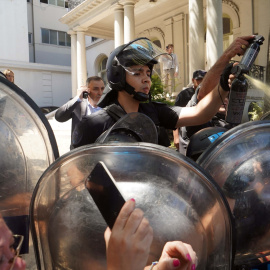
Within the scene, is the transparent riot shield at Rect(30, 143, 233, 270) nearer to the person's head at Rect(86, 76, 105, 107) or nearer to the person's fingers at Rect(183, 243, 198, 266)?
the person's fingers at Rect(183, 243, 198, 266)

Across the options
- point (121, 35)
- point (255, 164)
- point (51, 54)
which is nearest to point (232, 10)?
point (121, 35)

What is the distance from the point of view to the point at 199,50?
11172 mm

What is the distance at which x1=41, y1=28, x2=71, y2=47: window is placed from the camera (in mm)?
27891

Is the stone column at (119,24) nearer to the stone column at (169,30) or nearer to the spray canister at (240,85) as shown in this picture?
the stone column at (169,30)

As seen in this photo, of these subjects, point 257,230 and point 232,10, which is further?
point 232,10

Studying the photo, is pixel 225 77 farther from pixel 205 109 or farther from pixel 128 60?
pixel 128 60

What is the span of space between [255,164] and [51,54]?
28.7 metres

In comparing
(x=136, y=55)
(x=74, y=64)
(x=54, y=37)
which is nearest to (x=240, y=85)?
(x=136, y=55)

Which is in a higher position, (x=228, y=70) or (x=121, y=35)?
(x=121, y=35)

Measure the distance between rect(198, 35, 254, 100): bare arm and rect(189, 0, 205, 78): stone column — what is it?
29.5ft

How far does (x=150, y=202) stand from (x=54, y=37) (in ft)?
96.7

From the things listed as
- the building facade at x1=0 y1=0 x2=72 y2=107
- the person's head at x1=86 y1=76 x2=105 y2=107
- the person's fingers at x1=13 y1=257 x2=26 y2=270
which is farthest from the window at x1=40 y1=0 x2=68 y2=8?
the person's fingers at x1=13 y1=257 x2=26 y2=270

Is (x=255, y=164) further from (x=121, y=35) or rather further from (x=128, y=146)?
(x=121, y=35)

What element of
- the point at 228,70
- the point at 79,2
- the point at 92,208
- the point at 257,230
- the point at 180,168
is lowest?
the point at 257,230
